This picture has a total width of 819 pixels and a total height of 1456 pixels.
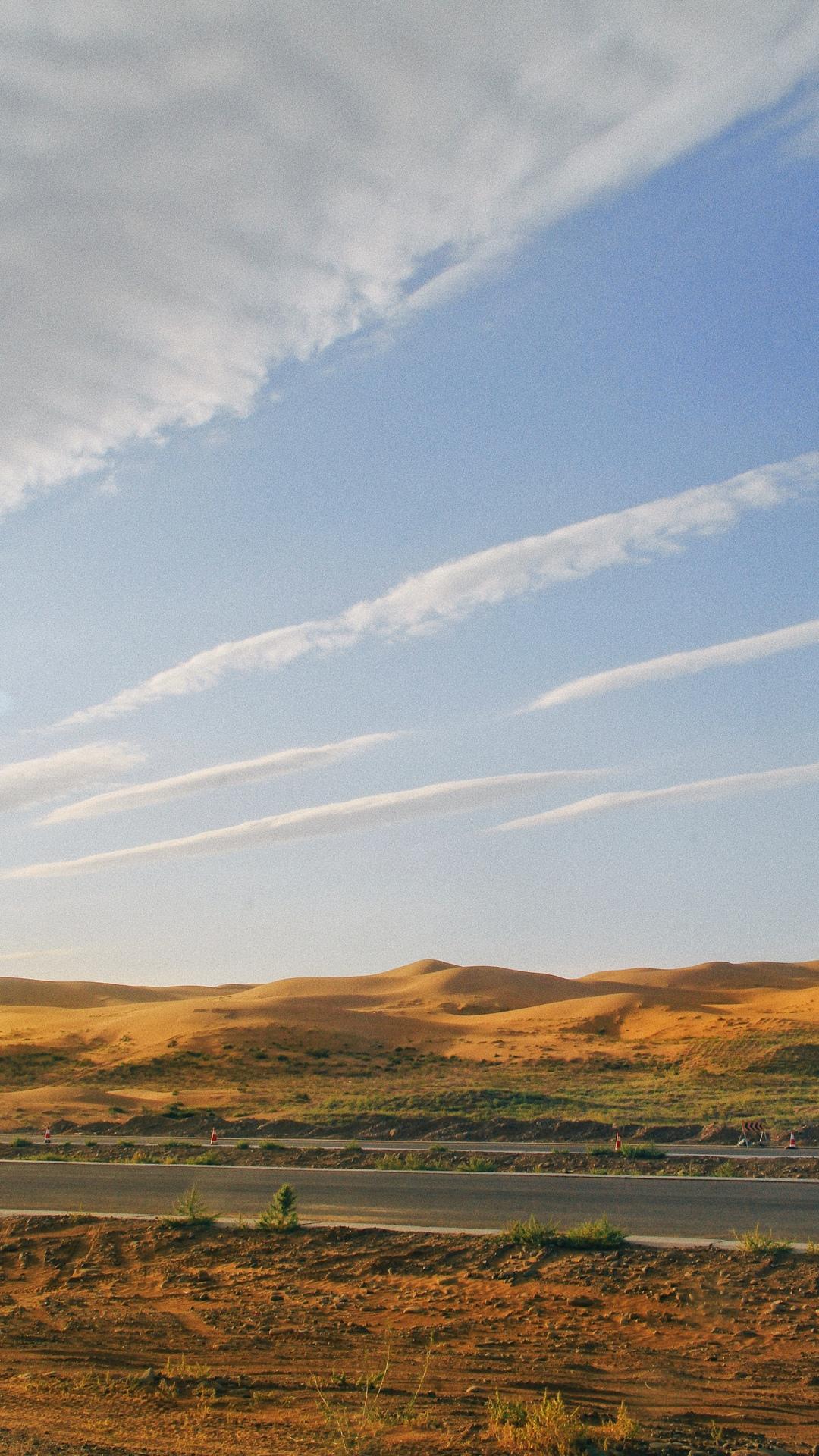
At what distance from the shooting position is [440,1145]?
27.2 m

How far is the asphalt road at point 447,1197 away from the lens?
15.3 metres

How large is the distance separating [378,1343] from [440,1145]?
59.0 feet

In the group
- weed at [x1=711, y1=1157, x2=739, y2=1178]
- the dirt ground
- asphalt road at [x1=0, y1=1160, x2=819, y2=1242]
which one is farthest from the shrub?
the dirt ground

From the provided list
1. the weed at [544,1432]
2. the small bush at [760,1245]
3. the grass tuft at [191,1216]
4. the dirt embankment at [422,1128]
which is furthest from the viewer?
the dirt embankment at [422,1128]

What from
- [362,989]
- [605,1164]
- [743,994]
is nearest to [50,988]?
[362,989]

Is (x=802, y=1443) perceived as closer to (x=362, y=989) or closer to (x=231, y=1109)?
(x=231, y=1109)

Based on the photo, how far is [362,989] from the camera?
117312 millimetres

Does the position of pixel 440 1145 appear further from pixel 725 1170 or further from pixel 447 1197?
pixel 447 1197

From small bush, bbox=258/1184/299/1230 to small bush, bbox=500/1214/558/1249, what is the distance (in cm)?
286

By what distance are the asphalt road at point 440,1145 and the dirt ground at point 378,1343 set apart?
11547 mm

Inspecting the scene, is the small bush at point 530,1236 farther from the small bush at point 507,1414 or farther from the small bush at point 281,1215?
the small bush at point 507,1414

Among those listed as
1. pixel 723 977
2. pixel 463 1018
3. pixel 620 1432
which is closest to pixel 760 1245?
pixel 620 1432

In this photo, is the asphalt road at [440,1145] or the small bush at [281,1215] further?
the asphalt road at [440,1145]

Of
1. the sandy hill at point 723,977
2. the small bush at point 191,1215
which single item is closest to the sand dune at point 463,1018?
the sandy hill at point 723,977
